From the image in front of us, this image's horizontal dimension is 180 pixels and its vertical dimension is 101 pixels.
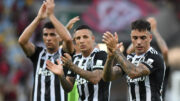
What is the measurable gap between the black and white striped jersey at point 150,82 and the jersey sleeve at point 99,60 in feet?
2.32

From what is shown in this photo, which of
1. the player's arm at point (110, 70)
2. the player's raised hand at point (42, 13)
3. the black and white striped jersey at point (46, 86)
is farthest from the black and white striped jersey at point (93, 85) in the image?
the player's raised hand at point (42, 13)

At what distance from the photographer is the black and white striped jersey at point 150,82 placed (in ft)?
24.6

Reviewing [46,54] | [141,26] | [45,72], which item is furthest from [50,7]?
[141,26]

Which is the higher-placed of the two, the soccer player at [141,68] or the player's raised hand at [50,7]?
the player's raised hand at [50,7]

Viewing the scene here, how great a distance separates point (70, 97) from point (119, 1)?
864 cm

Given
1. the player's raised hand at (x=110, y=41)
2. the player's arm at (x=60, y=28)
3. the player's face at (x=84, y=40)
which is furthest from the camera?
the player's face at (x=84, y=40)

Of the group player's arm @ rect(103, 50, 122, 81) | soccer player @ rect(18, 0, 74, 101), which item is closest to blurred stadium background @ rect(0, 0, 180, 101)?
soccer player @ rect(18, 0, 74, 101)

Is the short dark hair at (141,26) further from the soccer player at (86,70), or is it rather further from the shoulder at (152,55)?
the soccer player at (86,70)

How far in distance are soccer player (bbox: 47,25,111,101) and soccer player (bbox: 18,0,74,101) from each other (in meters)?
0.26

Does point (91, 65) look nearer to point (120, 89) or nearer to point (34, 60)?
point (34, 60)

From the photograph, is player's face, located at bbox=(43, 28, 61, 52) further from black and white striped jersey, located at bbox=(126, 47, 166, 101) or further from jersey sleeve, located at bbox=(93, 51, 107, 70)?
black and white striped jersey, located at bbox=(126, 47, 166, 101)

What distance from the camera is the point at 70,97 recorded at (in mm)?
9352

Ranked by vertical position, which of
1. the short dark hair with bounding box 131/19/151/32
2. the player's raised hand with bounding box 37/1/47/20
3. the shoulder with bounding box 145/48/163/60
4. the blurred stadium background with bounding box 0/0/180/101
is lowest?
the shoulder with bounding box 145/48/163/60

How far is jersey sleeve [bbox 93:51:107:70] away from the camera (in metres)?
8.14
